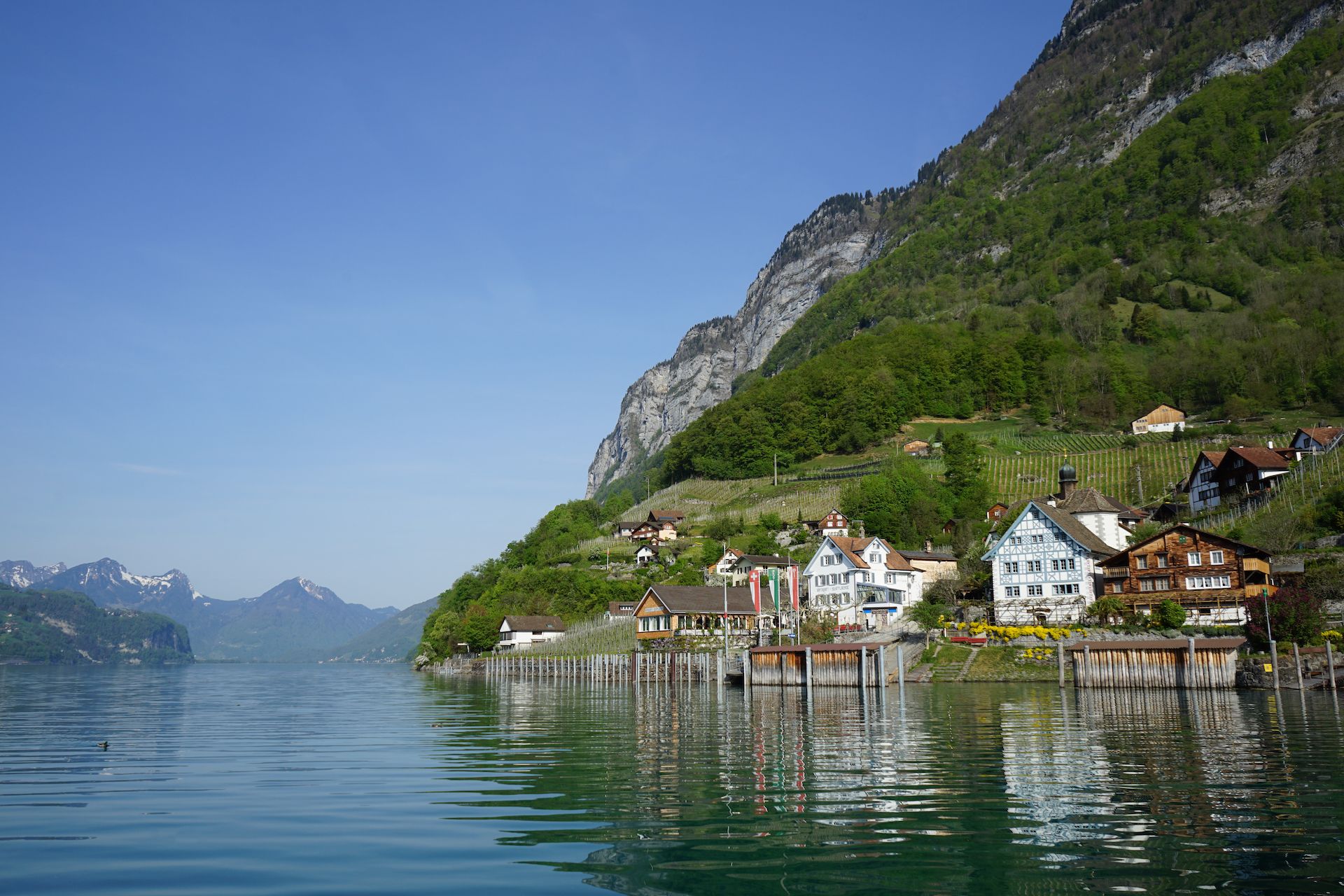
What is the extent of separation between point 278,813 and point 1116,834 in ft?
49.0

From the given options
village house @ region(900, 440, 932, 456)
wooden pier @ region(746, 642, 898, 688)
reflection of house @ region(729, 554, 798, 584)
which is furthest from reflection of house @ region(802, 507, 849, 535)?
wooden pier @ region(746, 642, 898, 688)

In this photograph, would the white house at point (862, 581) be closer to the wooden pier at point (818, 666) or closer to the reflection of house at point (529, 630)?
the wooden pier at point (818, 666)

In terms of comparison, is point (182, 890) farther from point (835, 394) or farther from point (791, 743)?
point (835, 394)

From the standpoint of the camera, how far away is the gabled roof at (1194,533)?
221ft

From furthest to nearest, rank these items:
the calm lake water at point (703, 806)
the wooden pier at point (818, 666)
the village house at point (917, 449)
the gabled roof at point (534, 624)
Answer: the village house at point (917, 449) < the gabled roof at point (534, 624) < the wooden pier at point (818, 666) < the calm lake water at point (703, 806)

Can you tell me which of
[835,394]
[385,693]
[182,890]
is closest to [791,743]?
[182,890]

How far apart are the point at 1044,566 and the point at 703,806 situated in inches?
2813

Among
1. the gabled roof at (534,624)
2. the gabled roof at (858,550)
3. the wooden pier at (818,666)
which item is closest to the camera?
the wooden pier at (818,666)

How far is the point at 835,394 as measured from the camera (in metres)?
182

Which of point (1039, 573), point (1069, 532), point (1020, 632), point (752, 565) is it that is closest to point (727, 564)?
point (752, 565)

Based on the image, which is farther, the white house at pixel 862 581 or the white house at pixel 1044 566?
the white house at pixel 862 581

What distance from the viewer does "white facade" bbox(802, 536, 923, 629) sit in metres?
94.8

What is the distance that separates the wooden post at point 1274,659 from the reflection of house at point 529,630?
73834mm

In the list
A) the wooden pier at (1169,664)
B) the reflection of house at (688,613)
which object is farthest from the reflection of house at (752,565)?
→ the wooden pier at (1169,664)
